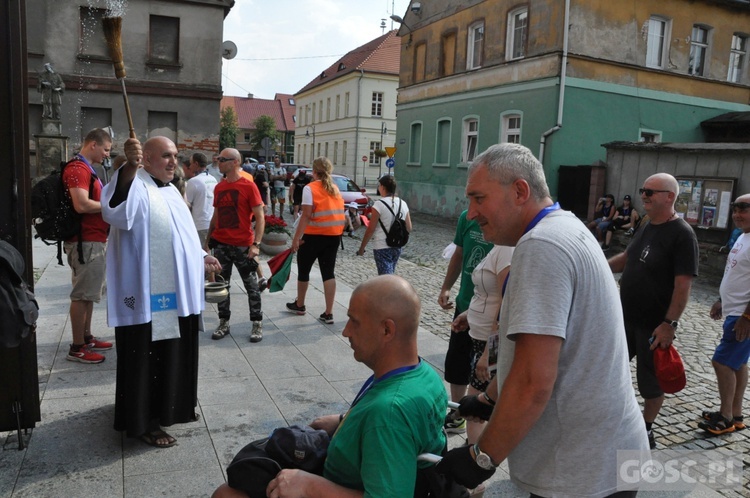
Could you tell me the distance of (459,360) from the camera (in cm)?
435

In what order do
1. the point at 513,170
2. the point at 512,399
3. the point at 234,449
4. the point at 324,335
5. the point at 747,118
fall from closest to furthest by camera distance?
the point at 512,399 < the point at 513,170 < the point at 234,449 < the point at 324,335 < the point at 747,118

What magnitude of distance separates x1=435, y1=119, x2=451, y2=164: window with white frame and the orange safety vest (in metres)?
18.6

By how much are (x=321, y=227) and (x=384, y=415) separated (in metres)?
5.42

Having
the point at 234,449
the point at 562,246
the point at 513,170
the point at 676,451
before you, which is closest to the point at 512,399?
the point at 562,246

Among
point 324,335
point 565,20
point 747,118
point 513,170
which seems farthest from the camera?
point 747,118

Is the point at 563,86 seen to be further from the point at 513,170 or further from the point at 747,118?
the point at 513,170

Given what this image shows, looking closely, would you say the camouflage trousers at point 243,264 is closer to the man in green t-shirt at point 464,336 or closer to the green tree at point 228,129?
A: the man in green t-shirt at point 464,336

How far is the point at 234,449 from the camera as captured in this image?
157 inches

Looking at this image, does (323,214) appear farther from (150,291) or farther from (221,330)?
(150,291)

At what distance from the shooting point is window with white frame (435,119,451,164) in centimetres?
2545

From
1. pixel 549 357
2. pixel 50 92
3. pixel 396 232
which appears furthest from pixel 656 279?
pixel 50 92

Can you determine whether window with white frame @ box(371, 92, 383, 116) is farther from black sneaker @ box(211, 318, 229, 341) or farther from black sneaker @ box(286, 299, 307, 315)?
black sneaker @ box(211, 318, 229, 341)

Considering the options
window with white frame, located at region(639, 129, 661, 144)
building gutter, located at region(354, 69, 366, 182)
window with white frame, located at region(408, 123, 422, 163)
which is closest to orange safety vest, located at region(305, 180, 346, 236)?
window with white frame, located at region(639, 129, 661, 144)

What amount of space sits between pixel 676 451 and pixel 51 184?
17.4 ft
